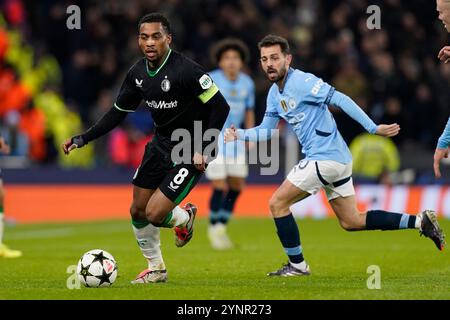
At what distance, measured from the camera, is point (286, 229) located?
971 cm

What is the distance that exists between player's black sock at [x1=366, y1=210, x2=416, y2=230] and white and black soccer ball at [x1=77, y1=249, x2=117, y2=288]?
7.84ft

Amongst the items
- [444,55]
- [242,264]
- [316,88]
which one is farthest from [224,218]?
[444,55]

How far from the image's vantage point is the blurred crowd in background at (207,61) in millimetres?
19469

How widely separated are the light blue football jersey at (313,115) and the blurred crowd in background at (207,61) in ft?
30.4

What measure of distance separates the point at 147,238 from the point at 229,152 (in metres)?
4.72

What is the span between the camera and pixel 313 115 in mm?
9703

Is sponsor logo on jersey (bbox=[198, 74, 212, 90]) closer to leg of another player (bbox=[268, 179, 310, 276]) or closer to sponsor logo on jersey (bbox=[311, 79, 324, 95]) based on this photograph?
sponsor logo on jersey (bbox=[311, 79, 324, 95])

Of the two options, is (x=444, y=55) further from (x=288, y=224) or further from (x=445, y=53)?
(x=288, y=224)

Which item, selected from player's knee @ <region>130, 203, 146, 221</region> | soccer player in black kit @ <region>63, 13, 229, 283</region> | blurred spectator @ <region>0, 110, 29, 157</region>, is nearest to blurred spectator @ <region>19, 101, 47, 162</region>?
blurred spectator @ <region>0, 110, 29, 157</region>

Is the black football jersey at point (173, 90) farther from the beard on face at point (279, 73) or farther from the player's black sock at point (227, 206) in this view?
the player's black sock at point (227, 206)

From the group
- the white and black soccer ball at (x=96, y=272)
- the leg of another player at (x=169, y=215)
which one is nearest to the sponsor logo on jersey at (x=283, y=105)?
the leg of another player at (x=169, y=215)

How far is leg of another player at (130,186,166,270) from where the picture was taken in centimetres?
921

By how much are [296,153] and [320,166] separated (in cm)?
952

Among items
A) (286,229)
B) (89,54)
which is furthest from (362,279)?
(89,54)
